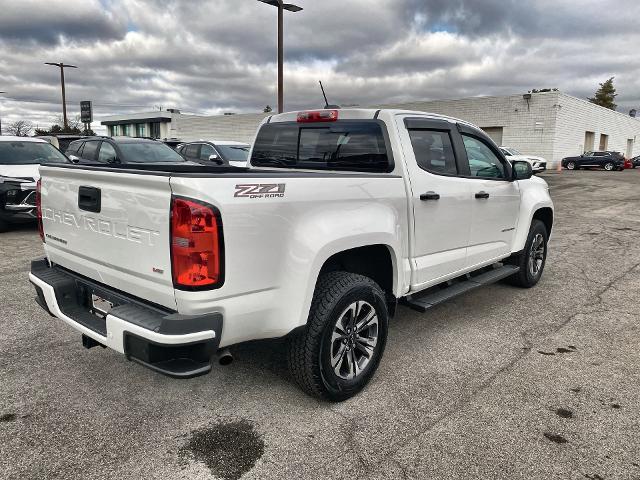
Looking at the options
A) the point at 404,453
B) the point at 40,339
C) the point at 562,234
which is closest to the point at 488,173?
the point at 404,453

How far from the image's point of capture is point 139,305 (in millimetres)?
2588

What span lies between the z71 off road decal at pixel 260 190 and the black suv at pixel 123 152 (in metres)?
8.25

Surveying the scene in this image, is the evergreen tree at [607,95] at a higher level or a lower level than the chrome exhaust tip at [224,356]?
higher

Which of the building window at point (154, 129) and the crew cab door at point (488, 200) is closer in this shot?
the crew cab door at point (488, 200)

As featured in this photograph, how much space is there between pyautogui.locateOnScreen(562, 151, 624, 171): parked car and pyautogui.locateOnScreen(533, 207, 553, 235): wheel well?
31.8 m

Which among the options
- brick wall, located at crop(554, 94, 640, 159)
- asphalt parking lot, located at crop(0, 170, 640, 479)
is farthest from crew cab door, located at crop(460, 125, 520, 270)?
brick wall, located at crop(554, 94, 640, 159)

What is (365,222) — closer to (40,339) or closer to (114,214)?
(114,214)

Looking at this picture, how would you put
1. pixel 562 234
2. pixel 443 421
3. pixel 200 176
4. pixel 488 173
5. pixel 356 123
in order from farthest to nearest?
pixel 562 234 < pixel 488 173 < pixel 356 123 < pixel 443 421 < pixel 200 176

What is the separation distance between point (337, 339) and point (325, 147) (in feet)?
5.40

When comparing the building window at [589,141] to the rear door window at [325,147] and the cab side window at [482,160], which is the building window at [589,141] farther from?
the rear door window at [325,147]

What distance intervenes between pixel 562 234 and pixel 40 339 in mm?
8905

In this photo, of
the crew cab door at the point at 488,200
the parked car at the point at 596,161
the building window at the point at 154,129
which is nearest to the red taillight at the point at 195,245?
the crew cab door at the point at 488,200

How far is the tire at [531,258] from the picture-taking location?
537cm

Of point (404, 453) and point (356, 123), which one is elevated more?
point (356, 123)
